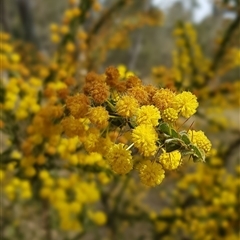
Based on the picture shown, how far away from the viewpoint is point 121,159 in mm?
1330

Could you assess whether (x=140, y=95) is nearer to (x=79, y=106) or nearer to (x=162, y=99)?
(x=162, y=99)

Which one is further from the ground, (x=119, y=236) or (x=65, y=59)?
(x=65, y=59)

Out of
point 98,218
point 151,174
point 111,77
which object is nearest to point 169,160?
point 151,174

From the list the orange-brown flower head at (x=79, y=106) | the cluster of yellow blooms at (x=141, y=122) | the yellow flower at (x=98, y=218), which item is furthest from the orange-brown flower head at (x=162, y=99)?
the yellow flower at (x=98, y=218)

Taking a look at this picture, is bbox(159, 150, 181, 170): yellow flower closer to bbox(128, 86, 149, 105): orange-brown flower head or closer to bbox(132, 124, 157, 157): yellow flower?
bbox(132, 124, 157, 157): yellow flower

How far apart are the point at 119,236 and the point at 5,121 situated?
118 inches

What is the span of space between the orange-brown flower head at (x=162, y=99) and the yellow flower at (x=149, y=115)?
0.04m

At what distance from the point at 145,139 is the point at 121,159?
87mm

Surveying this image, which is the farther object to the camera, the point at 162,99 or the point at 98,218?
the point at 98,218

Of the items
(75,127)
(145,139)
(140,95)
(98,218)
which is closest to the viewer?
(145,139)

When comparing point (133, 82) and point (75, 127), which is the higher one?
point (133, 82)

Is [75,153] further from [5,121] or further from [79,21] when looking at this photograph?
[79,21]

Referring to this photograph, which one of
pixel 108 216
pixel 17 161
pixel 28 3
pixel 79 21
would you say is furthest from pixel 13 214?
pixel 28 3

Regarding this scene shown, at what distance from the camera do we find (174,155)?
4.45 feet
